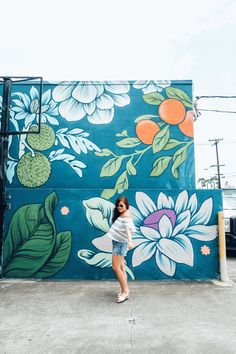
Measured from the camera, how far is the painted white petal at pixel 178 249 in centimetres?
496

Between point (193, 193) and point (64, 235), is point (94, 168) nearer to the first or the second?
point (64, 235)

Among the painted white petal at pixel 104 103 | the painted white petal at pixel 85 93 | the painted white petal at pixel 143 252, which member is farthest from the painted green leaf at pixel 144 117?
the painted white petal at pixel 143 252

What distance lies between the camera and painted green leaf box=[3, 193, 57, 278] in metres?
5.04

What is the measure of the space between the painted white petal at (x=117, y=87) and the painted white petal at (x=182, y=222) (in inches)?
115

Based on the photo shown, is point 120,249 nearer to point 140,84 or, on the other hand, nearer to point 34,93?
point 140,84

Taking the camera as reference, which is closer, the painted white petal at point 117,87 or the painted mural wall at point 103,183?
the painted mural wall at point 103,183

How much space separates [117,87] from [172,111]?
1316 mm

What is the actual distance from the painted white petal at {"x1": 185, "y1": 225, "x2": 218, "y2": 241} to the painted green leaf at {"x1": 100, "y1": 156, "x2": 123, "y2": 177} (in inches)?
74.2

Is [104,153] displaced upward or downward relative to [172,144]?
downward

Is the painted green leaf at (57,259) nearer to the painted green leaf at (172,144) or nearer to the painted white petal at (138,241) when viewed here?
the painted white petal at (138,241)

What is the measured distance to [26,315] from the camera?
133 inches

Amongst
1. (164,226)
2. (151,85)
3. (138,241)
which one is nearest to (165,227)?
(164,226)

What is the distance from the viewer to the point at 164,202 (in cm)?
508

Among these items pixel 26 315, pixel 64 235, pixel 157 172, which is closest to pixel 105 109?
pixel 157 172
